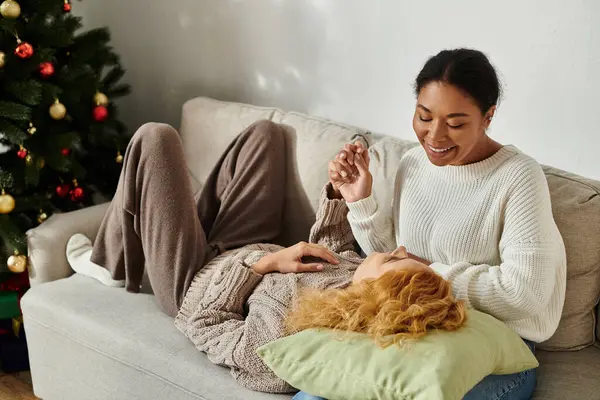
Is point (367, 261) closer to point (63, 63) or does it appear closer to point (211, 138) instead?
point (211, 138)

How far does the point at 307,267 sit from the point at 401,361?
0.56 m

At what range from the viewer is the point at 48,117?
8.86ft

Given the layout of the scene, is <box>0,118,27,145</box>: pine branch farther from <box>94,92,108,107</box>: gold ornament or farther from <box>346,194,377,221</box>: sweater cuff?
<box>346,194,377,221</box>: sweater cuff

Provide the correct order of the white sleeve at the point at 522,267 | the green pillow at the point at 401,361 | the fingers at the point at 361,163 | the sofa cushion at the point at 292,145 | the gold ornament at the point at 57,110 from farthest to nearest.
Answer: the gold ornament at the point at 57,110
the sofa cushion at the point at 292,145
the fingers at the point at 361,163
the white sleeve at the point at 522,267
the green pillow at the point at 401,361

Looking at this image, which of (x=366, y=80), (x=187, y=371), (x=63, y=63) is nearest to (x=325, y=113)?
(x=366, y=80)

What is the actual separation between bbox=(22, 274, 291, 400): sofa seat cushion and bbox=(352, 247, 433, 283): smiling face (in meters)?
0.33

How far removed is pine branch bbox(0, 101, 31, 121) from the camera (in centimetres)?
250

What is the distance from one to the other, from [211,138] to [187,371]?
95cm

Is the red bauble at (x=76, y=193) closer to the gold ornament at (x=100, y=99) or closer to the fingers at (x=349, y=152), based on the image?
the gold ornament at (x=100, y=99)

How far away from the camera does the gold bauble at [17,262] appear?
2.53 m

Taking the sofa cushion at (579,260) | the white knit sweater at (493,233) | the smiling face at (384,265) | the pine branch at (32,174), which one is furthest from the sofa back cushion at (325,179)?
the pine branch at (32,174)

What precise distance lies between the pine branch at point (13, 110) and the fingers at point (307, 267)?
3.49 ft

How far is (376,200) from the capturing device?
2.21 meters

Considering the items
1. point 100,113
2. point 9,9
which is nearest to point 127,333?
point 100,113
